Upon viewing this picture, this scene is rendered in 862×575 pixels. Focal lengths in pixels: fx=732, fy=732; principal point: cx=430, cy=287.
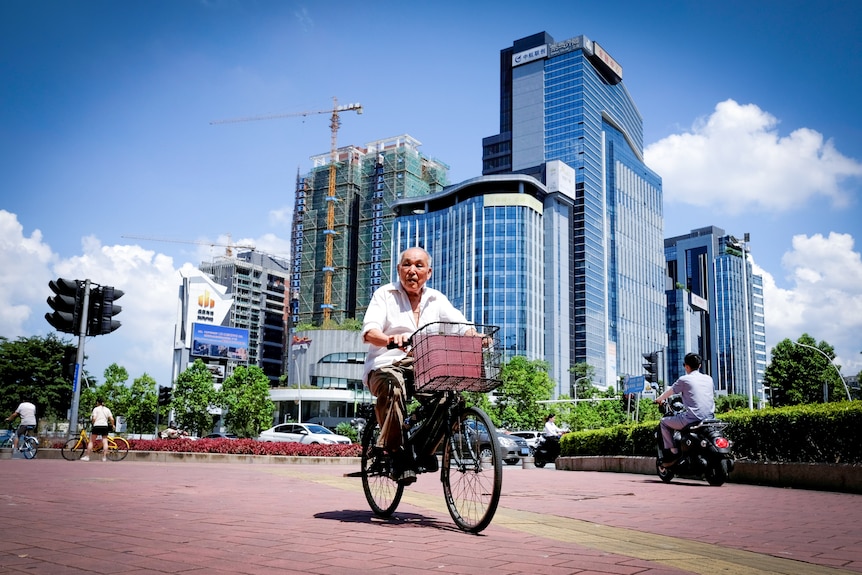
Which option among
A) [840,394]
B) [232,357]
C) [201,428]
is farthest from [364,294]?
[840,394]

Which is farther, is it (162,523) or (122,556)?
(162,523)

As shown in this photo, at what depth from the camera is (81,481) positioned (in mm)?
9305

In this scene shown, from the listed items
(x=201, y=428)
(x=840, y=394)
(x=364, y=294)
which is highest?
(x=364, y=294)

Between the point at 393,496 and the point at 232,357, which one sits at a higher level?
the point at 232,357

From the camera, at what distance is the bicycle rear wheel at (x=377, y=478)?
527 cm

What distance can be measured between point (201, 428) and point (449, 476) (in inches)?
2616

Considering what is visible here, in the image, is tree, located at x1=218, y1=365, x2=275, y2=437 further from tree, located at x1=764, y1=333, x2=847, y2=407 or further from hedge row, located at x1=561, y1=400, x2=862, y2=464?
hedge row, located at x1=561, y1=400, x2=862, y2=464

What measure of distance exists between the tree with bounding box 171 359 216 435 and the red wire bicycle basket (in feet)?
214

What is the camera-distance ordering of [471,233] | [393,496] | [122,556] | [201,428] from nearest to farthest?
[122,556]
[393,496]
[201,428]
[471,233]

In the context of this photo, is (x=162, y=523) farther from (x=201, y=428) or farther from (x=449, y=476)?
(x=201, y=428)

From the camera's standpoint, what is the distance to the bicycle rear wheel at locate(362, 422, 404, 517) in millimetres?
5266

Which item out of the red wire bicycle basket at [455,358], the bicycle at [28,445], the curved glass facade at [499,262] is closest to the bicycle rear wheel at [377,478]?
the red wire bicycle basket at [455,358]

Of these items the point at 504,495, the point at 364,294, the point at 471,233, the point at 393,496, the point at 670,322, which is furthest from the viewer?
the point at 670,322

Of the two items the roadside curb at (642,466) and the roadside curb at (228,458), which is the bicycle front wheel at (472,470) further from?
the roadside curb at (228,458)
